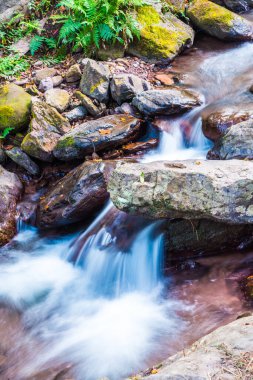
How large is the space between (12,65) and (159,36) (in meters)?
3.41

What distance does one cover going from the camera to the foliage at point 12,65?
304 inches

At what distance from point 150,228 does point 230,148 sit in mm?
1532

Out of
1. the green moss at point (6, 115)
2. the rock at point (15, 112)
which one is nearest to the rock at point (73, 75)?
the rock at point (15, 112)

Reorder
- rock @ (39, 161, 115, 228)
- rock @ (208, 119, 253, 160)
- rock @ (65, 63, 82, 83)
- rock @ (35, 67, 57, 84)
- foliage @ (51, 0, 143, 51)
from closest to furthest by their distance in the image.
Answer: rock @ (208, 119, 253, 160) < rock @ (39, 161, 115, 228) < rock @ (65, 63, 82, 83) < rock @ (35, 67, 57, 84) < foliage @ (51, 0, 143, 51)

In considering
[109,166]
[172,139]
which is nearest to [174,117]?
[172,139]

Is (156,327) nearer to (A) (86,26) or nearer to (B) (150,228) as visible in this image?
(B) (150,228)

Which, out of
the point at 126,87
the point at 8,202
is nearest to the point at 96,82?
the point at 126,87

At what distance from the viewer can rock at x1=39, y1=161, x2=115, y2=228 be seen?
Result: 5305 mm

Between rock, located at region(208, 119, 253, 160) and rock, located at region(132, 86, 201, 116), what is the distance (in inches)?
66.7

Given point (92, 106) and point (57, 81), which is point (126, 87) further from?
point (57, 81)

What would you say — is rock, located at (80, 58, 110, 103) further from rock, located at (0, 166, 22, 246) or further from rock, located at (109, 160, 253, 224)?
rock, located at (109, 160, 253, 224)

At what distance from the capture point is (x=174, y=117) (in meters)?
6.50

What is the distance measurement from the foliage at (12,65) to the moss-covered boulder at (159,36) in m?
2.43

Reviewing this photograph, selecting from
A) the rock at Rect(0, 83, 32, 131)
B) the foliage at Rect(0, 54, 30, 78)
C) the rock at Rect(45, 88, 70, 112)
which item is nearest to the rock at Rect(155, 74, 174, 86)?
the rock at Rect(45, 88, 70, 112)
